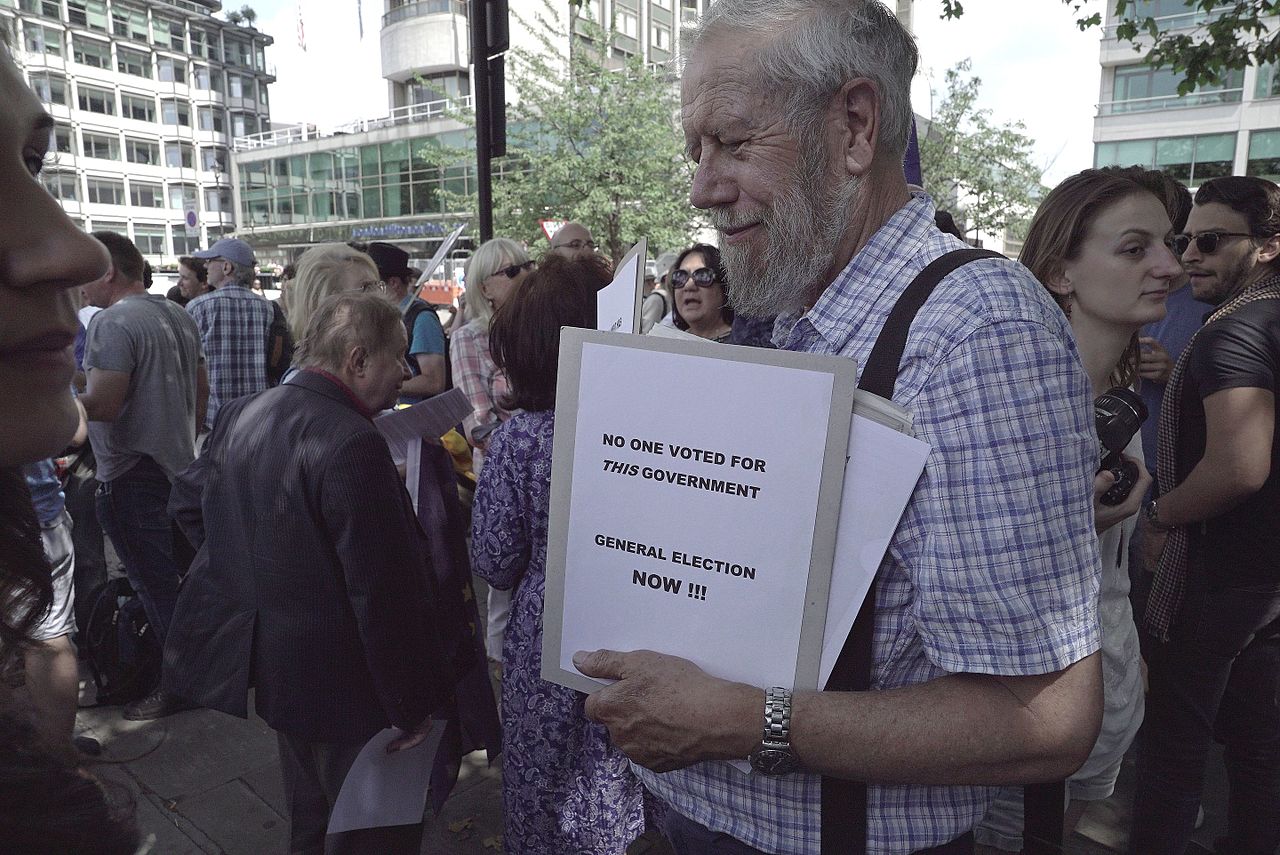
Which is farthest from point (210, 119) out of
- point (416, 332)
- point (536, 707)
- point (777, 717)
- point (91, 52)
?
point (777, 717)

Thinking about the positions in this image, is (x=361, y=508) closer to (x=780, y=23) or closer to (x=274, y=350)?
(x=780, y=23)

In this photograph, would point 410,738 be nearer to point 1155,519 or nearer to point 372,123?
point 1155,519

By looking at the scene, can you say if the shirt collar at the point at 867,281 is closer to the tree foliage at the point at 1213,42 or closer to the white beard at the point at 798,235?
the white beard at the point at 798,235

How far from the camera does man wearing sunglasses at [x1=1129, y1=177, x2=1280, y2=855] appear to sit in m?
2.27

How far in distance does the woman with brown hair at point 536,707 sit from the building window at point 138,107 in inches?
3147

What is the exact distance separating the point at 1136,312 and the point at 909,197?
3.88 ft

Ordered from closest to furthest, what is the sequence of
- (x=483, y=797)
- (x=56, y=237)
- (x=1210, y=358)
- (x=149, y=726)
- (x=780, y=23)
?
(x=56, y=237) < (x=780, y=23) < (x=1210, y=358) < (x=483, y=797) < (x=149, y=726)

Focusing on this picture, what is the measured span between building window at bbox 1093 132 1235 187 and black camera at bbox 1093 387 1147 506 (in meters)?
38.4

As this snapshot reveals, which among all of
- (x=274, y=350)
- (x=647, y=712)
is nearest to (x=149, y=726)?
(x=274, y=350)

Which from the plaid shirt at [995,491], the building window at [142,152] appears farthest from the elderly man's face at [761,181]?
the building window at [142,152]

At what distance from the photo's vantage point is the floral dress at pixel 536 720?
221 centimetres

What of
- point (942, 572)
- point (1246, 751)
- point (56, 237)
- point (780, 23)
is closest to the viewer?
point (56, 237)

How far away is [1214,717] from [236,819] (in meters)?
3.49

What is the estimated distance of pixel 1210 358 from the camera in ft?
7.58
